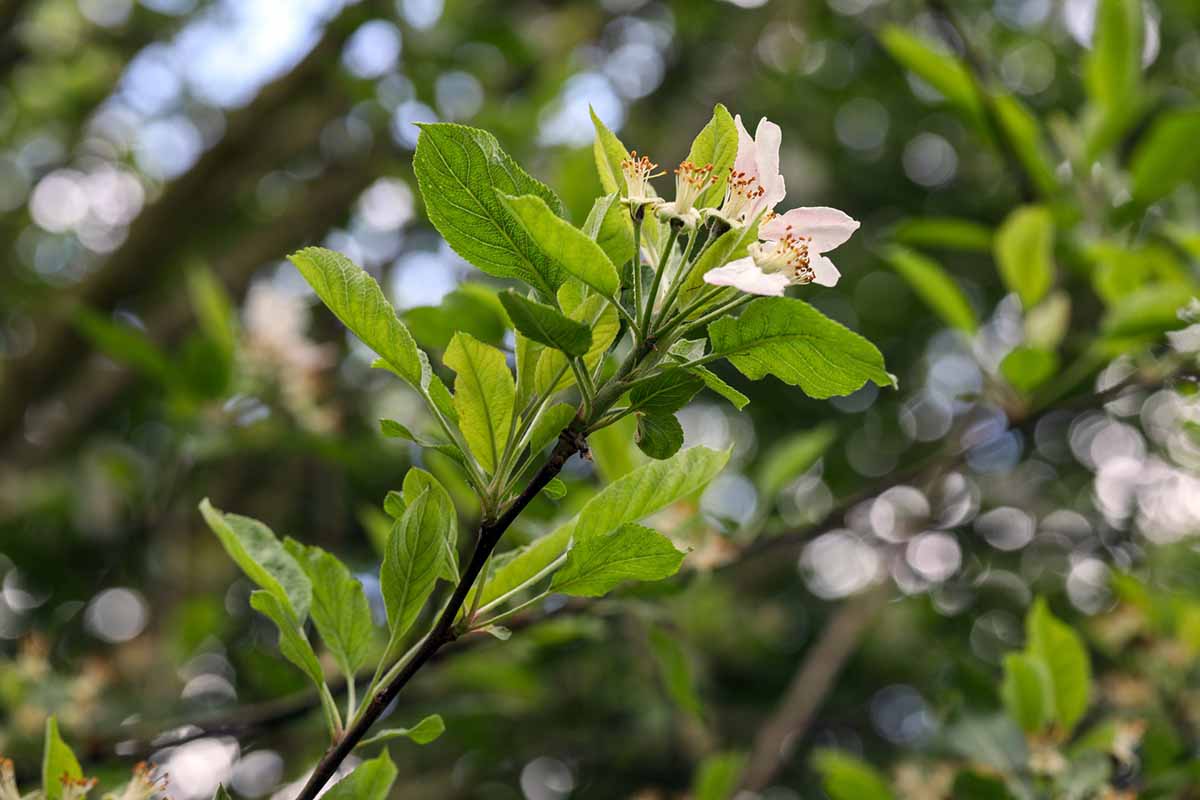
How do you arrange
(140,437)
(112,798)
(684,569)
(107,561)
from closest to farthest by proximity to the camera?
1. (112,798)
2. (684,569)
3. (107,561)
4. (140,437)

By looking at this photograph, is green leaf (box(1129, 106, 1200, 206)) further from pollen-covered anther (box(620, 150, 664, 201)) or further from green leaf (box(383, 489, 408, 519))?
green leaf (box(383, 489, 408, 519))

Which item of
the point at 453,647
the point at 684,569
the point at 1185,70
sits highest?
the point at 453,647

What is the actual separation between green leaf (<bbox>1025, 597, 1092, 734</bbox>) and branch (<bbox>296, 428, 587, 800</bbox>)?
96 cm

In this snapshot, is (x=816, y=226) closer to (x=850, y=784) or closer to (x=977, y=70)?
(x=850, y=784)

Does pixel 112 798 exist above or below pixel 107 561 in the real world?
above

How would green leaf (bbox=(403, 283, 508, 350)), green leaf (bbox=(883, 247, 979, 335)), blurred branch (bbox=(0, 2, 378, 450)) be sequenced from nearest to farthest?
green leaf (bbox=(403, 283, 508, 350))
green leaf (bbox=(883, 247, 979, 335))
blurred branch (bbox=(0, 2, 378, 450))

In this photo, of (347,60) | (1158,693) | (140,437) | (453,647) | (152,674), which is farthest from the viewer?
(140,437)

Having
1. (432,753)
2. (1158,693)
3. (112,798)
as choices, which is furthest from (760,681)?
(112,798)

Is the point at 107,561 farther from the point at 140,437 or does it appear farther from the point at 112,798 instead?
the point at 112,798

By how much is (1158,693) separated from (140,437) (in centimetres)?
363

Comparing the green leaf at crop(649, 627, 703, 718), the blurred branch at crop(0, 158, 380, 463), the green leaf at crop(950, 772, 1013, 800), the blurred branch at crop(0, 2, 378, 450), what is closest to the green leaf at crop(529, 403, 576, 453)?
the green leaf at crop(649, 627, 703, 718)

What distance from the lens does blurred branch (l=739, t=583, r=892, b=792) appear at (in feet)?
6.91

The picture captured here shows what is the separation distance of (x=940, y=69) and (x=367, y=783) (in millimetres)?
1672

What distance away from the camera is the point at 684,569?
1.65 metres
